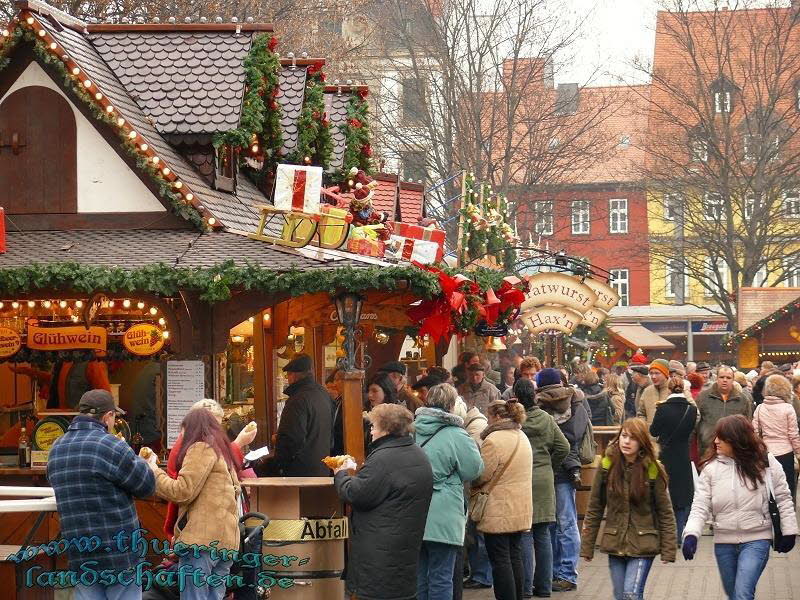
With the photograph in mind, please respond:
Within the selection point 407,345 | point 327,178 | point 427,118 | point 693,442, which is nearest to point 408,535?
point 693,442

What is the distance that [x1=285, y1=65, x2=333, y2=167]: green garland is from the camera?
1742 cm

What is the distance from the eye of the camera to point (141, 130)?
14.0 metres

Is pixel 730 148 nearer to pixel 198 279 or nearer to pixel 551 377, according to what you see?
pixel 551 377

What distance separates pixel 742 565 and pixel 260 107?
7.71m

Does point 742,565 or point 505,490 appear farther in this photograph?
point 505,490

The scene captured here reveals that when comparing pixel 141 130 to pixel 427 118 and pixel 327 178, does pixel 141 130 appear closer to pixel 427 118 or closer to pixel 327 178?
pixel 327 178

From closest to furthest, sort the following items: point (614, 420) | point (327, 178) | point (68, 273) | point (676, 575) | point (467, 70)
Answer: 1. point (68, 273)
2. point (676, 575)
3. point (327, 178)
4. point (614, 420)
5. point (467, 70)

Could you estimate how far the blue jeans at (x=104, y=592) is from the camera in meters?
9.01

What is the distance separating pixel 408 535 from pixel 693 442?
885cm

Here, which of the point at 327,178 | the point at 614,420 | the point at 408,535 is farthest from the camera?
the point at 614,420

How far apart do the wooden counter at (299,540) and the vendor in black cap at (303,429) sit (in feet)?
4.32

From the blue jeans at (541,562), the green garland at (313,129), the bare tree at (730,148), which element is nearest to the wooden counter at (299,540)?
the blue jeans at (541,562)

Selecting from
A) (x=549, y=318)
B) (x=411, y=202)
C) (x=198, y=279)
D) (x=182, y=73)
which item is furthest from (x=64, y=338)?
(x=411, y=202)

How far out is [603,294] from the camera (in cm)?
2323
